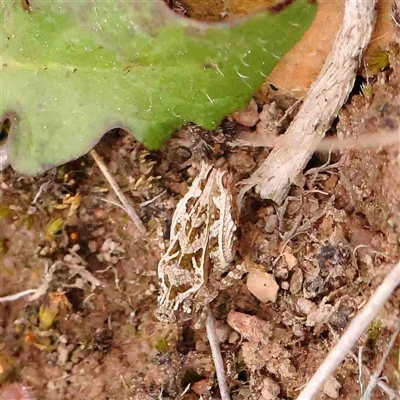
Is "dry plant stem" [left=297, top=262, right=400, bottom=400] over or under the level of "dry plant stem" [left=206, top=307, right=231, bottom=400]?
over

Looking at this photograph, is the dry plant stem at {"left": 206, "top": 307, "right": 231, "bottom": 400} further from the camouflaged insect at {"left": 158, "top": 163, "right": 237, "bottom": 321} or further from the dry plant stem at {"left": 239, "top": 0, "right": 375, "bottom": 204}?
the dry plant stem at {"left": 239, "top": 0, "right": 375, "bottom": 204}

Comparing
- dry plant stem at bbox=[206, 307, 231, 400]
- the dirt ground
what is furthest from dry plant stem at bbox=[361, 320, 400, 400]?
dry plant stem at bbox=[206, 307, 231, 400]

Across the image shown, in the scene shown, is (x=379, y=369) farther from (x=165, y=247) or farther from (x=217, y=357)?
(x=165, y=247)

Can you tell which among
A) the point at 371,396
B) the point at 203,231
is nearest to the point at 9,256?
the point at 203,231

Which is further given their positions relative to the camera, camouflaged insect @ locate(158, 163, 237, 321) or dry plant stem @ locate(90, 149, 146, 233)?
dry plant stem @ locate(90, 149, 146, 233)

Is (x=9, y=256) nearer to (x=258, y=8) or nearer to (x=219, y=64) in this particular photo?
(x=219, y=64)

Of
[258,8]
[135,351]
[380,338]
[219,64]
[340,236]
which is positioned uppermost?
[258,8]

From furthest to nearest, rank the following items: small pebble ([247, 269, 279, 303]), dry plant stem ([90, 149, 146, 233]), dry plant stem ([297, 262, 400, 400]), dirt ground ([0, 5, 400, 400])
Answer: dry plant stem ([90, 149, 146, 233]) < small pebble ([247, 269, 279, 303]) < dirt ground ([0, 5, 400, 400]) < dry plant stem ([297, 262, 400, 400])
